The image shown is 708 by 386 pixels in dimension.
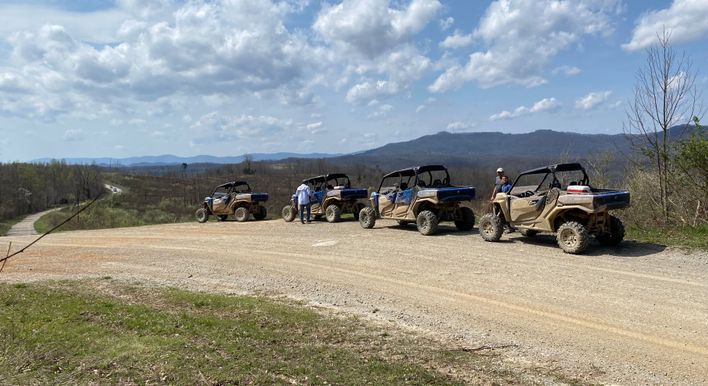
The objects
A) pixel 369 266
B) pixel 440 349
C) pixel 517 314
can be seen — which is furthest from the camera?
pixel 369 266

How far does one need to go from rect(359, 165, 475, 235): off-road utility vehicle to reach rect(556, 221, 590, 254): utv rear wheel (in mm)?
3930

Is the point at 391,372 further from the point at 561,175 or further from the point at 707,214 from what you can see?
the point at 707,214

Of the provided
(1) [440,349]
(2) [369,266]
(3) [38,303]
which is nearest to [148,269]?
(3) [38,303]

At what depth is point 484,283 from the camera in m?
8.80

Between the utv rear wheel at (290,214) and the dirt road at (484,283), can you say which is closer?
the dirt road at (484,283)

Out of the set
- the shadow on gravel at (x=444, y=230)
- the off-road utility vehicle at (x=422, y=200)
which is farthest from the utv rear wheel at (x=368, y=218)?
the shadow on gravel at (x=444, y=230)

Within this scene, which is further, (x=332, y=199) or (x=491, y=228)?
(x=332, y=199)

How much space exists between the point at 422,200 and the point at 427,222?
0.80m

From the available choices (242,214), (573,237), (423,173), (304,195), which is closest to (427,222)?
(423,173)

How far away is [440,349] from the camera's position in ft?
19.2

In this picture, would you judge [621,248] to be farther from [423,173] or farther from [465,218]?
[423,173]

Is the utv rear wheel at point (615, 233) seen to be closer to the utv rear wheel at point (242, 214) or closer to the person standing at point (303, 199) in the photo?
the person standing at point (303, 199)

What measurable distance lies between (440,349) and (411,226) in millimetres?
11123

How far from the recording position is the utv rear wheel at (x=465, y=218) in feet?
48.9
